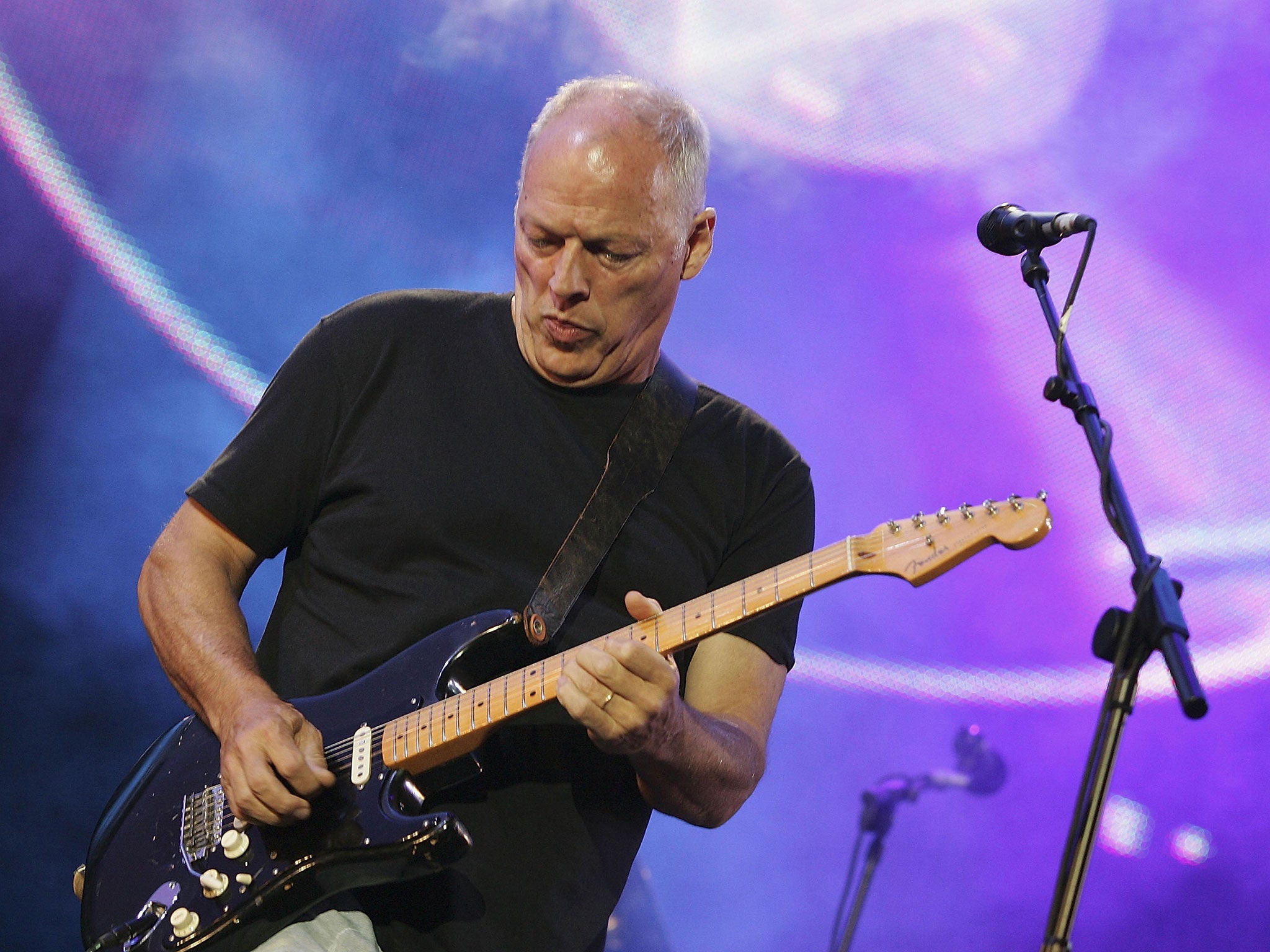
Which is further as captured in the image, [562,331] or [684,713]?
[562,331]

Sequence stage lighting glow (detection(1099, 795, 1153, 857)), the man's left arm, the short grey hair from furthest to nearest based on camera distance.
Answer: stage lighting glow (detection(1099, 795, 1153, 857)), the short grey hair, the man's left arm

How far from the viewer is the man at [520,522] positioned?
6.85ft

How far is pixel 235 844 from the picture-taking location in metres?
1.92

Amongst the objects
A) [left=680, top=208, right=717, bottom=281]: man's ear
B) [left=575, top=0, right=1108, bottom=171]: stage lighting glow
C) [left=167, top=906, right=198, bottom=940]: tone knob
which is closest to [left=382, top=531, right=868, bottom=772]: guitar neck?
[left=167, top=906, right=198, bottom=940]: tone knob

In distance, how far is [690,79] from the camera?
4.12 meters

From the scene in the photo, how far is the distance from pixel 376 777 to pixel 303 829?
155 millimetres

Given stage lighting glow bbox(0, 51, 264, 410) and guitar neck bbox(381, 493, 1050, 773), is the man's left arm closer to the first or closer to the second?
guitar neck bbox(381, 493, 1050, 773)

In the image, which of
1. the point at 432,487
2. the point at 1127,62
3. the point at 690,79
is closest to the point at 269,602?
the point at 432,487

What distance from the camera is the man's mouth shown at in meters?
2.39

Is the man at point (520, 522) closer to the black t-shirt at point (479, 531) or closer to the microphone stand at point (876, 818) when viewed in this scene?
the black t-shirt at point (479, 531)

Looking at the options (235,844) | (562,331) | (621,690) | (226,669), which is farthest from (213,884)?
(562,331)

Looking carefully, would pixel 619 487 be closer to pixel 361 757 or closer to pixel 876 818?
pixel 361 757

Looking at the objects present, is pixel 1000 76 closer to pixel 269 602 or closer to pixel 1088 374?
pixel 1088 374

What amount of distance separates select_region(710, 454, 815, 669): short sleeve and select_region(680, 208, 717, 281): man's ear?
0.56 metres
